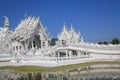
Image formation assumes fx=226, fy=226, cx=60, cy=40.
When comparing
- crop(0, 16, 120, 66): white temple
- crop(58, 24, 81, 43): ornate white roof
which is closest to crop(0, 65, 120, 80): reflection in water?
crop(0, 16, 120, 66): white temple

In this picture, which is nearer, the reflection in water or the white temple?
the reflection in water

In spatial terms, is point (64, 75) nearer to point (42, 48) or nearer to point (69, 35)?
point (42, 48)

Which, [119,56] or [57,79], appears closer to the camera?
[57,79]

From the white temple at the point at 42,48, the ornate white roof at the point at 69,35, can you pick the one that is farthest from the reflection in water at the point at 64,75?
the ornate white roof at the point at 69,35

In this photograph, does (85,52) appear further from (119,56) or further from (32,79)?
(32,79)

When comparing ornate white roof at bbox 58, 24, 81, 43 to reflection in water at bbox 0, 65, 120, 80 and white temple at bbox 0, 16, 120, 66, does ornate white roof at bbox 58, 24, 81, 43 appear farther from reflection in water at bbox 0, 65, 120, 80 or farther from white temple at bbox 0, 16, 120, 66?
reflection in water at bbox 0, 65, 120, 80

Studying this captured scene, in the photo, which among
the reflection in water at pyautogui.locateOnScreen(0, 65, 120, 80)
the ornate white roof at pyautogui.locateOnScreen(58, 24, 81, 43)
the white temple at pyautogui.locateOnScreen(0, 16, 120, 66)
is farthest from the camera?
the ornate white roof at pyautogui.locateOnScreen(58, 24, 81, 43)

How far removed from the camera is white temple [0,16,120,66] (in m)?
31.6

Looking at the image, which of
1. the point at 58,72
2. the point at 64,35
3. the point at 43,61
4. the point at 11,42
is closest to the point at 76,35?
the point at 64,35

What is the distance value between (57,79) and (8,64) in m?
12.7

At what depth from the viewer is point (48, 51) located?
4394 centimetres

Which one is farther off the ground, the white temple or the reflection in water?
the white temple

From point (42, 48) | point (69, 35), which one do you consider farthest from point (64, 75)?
point (69, 35)

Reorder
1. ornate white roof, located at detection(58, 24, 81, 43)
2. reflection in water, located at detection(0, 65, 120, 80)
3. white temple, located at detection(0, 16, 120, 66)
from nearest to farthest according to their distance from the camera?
reflection in water, located at detection(0, 65, 120, 80) → white temple, located at detection(0, 16, 120, 66) → ornate white roof, located at detection(58, 24, 81, 43)
